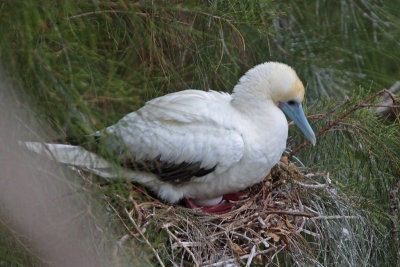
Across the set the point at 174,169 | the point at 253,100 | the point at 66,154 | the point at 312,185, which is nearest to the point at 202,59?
the point at 253,100

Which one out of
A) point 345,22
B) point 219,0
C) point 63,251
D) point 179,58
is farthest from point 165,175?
point 345,22

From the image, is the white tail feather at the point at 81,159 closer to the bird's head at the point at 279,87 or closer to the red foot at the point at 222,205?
the red foot at the point at 222,205

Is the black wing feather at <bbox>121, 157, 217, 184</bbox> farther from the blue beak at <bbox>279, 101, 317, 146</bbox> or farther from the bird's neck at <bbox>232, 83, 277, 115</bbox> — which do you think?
the blue beak at <bbox>279, 101, 317, 146</bbox>

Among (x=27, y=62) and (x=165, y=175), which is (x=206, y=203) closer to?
(x=165, y=175)

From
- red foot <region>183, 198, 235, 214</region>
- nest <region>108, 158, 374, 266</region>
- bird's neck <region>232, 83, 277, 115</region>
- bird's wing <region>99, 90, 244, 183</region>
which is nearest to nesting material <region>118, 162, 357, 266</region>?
nest <region>108, 158, 374, 266</region>

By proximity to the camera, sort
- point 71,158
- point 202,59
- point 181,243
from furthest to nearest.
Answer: point 202,59, point 181,243, point 71,158

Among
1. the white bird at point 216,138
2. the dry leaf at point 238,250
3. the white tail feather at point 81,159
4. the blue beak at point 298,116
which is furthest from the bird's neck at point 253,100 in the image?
the dry leaf at point 238,250

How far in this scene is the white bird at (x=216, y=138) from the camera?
3225 millimetres

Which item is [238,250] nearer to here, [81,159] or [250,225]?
[250,225]

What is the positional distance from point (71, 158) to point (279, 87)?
1.34m

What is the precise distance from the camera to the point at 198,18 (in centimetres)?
354

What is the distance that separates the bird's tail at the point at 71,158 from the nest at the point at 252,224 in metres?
0.21

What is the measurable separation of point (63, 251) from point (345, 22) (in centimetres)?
370

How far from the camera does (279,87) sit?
11.3ft
